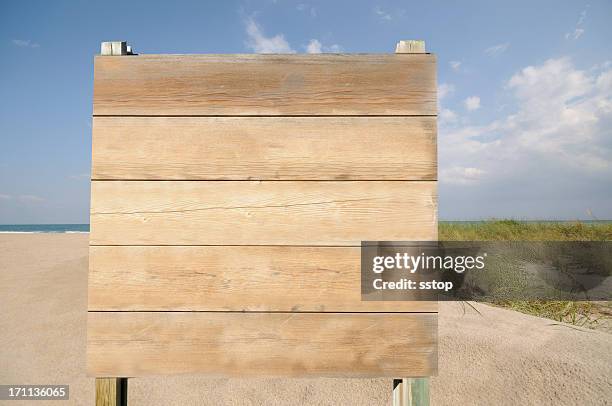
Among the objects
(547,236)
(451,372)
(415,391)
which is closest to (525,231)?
(547,236)

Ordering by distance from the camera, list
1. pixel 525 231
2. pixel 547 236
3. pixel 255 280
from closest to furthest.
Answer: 1. pixel 255 280
2. pixel 547 236
3. pixel 525 231

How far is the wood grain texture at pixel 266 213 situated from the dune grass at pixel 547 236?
2761 mm

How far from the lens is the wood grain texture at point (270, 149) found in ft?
3.57

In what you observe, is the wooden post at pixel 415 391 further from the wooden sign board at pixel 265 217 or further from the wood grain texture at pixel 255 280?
the wood grain texture at pixel 255 280

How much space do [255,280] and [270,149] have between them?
41 centimetres

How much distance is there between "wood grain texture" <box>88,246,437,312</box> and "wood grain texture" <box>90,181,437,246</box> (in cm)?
4

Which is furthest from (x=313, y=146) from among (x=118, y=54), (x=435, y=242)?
(x=118, y=54)

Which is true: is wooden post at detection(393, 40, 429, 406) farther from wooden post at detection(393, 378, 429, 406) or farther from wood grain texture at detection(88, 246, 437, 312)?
wood grain texture at detection(88, 246, 437, 312)

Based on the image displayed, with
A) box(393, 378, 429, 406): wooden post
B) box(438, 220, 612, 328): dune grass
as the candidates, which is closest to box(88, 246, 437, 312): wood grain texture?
box(393, 378, 429, 406): wooden post

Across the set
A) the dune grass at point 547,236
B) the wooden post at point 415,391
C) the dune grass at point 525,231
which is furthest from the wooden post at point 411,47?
the dune grass at point 525,231

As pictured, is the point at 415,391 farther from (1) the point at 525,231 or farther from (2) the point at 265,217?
(1) the point at 525,231

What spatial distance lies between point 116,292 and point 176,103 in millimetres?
625

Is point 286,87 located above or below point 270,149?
above

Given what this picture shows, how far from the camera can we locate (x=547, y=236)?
414cm
